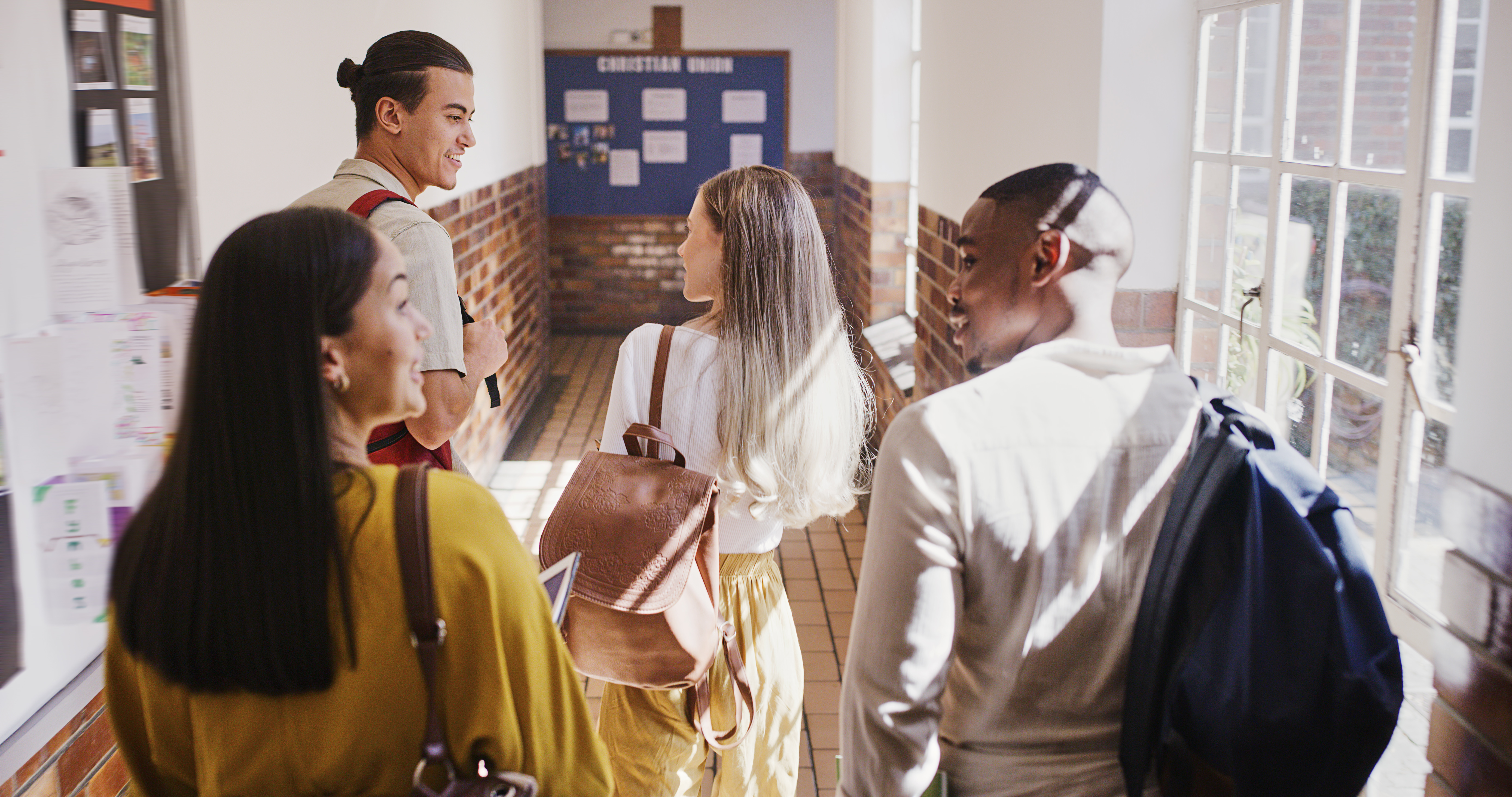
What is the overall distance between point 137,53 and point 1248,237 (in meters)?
2.16

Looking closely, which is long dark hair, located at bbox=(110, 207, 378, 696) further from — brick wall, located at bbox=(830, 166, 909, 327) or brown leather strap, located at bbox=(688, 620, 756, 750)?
brick wall, located at bbox=(830, 166, 909, 327)

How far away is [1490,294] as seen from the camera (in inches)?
53.8

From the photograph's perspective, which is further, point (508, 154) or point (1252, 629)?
point (508, 154)

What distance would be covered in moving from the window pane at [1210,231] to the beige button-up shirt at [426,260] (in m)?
1.64

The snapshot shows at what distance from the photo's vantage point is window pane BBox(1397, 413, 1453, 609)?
1666mm

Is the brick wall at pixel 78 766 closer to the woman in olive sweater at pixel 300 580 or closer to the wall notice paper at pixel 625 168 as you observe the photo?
the woman in olive sweater at pixel 300 580

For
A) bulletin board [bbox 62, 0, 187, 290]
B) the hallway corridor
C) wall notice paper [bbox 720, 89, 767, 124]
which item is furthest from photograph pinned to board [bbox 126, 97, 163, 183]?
wall notice paper [bbox 720, 89, 767, 124]

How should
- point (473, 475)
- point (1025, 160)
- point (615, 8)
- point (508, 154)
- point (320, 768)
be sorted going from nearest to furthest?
point (320, 768)
point (1025, 160)
point (473, 475)
point (508, 154)
point (615, 8)

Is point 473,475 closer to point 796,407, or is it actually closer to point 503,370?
point 503,370

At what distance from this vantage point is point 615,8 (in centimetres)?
890

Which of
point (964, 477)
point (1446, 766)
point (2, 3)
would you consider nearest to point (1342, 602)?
point (964, 477)

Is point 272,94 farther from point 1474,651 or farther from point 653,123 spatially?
point 653,123

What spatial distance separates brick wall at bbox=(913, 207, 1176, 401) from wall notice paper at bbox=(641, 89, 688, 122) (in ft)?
15.1

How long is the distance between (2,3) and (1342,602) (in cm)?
188
